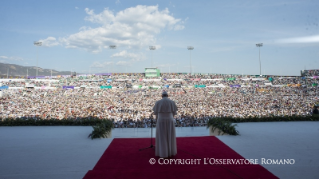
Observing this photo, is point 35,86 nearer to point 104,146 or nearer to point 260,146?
point 104,146

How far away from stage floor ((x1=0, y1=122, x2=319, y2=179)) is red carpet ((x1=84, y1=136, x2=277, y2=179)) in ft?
0.84

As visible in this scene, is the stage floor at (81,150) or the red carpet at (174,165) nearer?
the red carpet at (174,165)

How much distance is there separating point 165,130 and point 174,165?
777 mm

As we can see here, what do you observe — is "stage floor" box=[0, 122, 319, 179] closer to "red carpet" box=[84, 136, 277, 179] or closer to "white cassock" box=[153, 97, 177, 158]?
"red carpet" box=[84, 136, 277, 179]

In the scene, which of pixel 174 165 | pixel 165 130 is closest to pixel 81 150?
pixel 165 130

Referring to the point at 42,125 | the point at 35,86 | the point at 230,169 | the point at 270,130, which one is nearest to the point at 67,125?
the point at 42,125

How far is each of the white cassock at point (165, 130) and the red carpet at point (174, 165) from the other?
0.69 feet

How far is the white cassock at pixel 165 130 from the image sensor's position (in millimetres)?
Answer: 4152

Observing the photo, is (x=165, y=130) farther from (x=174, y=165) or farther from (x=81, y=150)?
(x=81, y=150)

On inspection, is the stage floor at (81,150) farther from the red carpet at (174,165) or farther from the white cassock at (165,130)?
the white cassock at (165,130)

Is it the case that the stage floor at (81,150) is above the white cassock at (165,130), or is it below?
below

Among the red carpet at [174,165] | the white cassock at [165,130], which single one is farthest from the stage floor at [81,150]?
the white cassock at [165,130]

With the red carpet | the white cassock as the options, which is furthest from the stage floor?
the white cassock

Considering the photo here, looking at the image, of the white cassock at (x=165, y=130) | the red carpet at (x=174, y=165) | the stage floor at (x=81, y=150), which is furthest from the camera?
the white cassock at (x=165, y=130)
